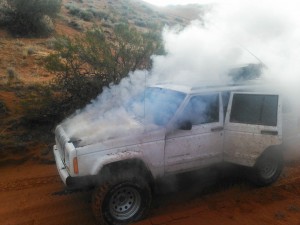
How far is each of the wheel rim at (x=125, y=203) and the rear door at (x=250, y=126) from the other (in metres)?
1.82

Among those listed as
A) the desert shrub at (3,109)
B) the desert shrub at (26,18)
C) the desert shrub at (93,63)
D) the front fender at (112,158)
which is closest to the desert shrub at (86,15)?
the desert shrub at (26,18)

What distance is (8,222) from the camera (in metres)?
5.07

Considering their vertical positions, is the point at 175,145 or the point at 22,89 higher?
the point at 22,89

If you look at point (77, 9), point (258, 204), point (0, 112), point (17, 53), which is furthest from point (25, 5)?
point (258, 204)

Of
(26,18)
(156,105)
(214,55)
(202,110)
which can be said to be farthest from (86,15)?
(202,110)

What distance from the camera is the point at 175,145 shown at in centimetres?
529

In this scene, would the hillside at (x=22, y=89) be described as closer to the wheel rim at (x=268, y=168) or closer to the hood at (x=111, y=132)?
the hood at (x=111, y=132)

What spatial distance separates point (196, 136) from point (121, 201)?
1572 millimetres

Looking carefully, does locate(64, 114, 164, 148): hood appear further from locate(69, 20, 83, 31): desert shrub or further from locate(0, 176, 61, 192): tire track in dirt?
locate(69, 20, 83, 31): desert shrub

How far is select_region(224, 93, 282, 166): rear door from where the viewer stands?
18.6 feet

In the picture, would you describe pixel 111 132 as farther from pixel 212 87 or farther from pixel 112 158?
pixel 212 87

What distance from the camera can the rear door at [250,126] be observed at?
5668mm

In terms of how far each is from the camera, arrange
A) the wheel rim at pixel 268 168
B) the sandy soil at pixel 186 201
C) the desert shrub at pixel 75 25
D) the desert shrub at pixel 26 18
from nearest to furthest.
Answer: the sandy soil at pixel 186 201
the wheel rim at pixel 268 168
the desert shrub at pixel 26 18
the desert shrub at pixel 75 25

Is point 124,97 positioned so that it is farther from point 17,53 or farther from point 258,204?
point 17,53
